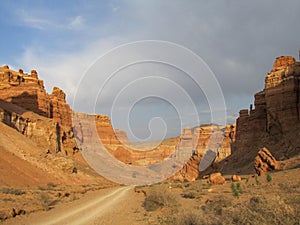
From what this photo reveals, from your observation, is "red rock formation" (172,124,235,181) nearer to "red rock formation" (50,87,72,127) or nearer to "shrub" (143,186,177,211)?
"shrub" (143,186,177,211)

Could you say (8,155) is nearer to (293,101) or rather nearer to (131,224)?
(131,224)

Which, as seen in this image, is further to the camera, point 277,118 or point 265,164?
point 277,118

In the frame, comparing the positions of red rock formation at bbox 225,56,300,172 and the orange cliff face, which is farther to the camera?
the orange cliff face

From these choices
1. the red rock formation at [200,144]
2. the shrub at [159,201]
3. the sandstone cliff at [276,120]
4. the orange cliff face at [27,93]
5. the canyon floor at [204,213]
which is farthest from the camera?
the red rock formation at [200,144]

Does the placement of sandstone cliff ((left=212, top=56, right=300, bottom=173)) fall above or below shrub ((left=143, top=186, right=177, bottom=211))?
above

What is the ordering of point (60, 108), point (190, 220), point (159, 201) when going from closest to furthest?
point (190, 220), point (159, 201), point (60, 108)

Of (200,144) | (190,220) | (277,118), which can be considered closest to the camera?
(190,220)

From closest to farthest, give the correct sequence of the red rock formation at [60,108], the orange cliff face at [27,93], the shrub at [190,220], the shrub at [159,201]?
1. the shrub at [190,220]
2. the shrub at [159,201]
3. the orange cliff face at [27,93]
4. the red rock formation at [60,108]

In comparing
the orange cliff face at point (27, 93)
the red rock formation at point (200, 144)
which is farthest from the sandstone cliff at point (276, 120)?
the orange cliff face at point (27, 93)

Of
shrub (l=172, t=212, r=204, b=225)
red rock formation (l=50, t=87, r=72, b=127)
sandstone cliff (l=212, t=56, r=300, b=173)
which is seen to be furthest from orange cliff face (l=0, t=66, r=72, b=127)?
shrub (l=172, t=212, r=204, b=225)

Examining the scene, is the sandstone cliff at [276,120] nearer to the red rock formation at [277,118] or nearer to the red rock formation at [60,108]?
the red rock formation at [277,118]

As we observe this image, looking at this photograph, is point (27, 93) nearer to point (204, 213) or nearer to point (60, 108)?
point (60, 108)

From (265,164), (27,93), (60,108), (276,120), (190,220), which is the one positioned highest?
(27,93)

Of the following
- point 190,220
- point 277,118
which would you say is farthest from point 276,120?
point 190,220
